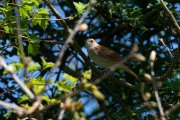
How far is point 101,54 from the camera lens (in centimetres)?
831

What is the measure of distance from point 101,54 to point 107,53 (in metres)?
0.31

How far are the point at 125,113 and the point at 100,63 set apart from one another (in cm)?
256

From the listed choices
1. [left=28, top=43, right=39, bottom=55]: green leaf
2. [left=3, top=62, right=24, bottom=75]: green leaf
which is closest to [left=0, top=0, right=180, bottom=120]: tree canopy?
[left=28, top=43, right=39, bottom=55]: green leaf

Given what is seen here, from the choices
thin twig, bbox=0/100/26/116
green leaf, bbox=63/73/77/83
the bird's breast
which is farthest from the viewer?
the bird's breast

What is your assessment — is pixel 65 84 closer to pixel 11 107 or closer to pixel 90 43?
pixel 11 107

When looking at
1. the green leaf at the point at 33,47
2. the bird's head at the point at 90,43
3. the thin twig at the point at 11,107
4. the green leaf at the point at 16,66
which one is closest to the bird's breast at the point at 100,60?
the bird's head at the point at 90,43

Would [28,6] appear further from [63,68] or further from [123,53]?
[123,53]

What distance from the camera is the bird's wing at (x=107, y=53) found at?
7.86m

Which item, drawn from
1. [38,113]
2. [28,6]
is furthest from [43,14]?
[38,113]

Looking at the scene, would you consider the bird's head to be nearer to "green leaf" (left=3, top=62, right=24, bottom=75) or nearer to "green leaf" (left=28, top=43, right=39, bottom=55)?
"green leaf" (left=28, top=43, right=39, bottom=55)

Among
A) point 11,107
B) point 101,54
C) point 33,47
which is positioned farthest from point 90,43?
point 11,107

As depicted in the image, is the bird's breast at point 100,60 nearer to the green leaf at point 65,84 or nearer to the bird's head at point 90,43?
the bird's head at point 90,43

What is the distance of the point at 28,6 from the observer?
5051 millimetres

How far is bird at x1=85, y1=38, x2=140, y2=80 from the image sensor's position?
7945mm
